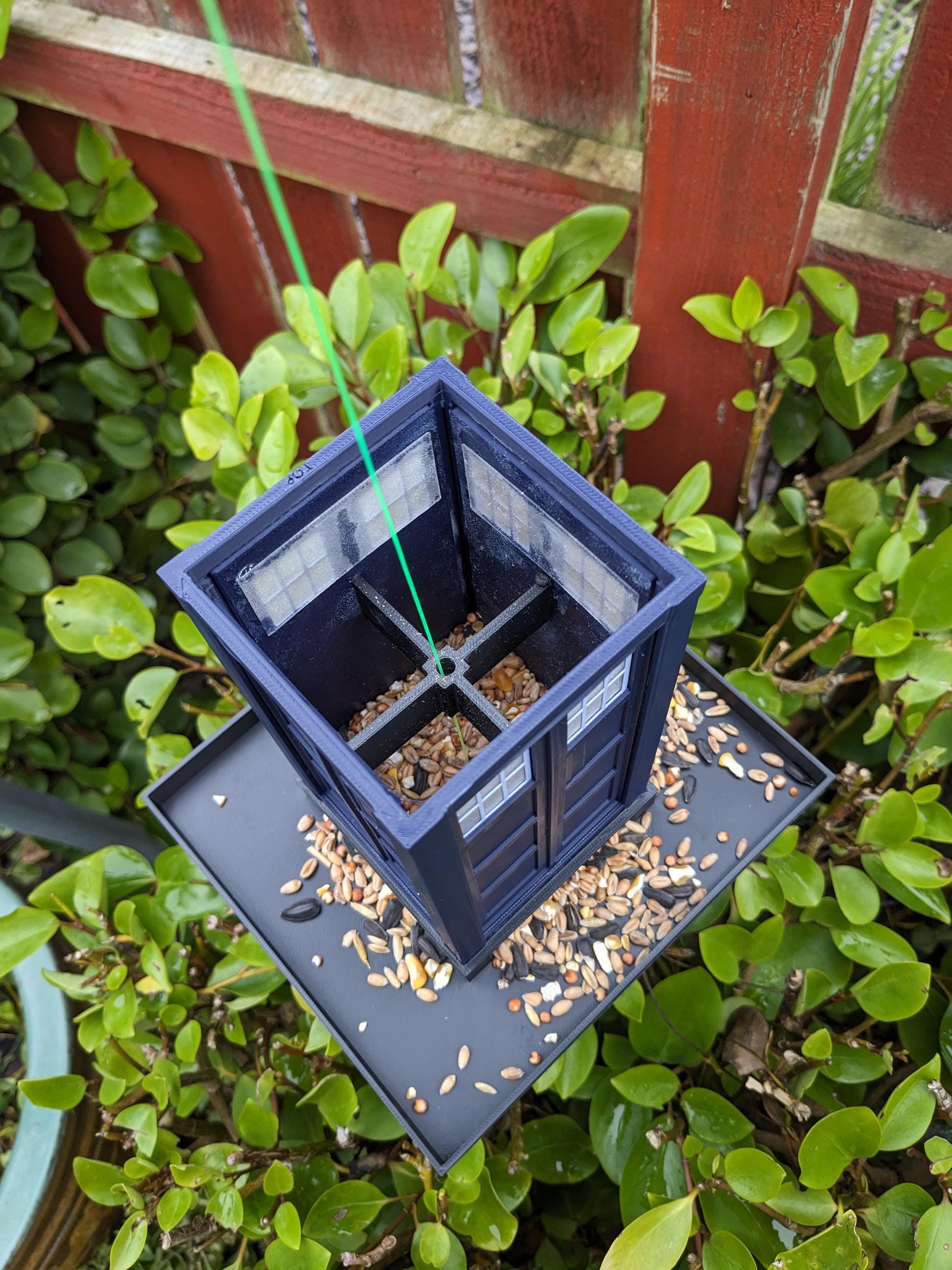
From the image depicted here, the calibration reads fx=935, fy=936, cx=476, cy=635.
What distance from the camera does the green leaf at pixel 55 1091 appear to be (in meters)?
1.24

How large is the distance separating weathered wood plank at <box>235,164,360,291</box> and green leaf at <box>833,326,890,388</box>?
1.04 m

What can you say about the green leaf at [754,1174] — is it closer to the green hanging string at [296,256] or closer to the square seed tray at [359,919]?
the square seed tray at [359,919]

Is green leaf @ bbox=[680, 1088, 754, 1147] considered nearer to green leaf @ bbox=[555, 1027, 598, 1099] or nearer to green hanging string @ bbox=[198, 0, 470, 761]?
green leaf @ bbox=[555, 1027, 598, 1099]

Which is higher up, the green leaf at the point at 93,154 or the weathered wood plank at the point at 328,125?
the green leaf at the point at 93,154

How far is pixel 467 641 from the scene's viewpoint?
93 cm

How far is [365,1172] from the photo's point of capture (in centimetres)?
168

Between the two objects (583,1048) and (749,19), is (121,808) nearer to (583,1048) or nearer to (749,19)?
(583,1048)

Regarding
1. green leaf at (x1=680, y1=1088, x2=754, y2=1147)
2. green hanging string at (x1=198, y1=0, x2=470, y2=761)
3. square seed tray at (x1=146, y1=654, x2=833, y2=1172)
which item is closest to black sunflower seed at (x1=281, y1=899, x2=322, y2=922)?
square seed tray at (x1=146, y1=654, x2=833, y2=1172)

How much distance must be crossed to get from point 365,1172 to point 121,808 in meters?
1.09

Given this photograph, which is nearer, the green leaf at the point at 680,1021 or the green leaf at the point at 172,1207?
the green leaf at the point at 172,1207

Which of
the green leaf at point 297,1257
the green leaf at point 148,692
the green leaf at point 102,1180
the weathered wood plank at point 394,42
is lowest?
the green leaf at point 297,1257

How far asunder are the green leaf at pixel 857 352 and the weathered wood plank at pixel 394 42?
2.53 feet

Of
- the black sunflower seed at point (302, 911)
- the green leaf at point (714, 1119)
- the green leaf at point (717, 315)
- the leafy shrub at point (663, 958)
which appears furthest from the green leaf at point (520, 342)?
the green leaf at point (714, 1119)

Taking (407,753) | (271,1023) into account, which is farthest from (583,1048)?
(271,1023)
